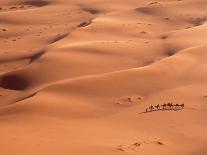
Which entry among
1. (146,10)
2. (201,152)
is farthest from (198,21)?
(201,152)

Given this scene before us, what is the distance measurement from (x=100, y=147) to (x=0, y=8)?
988 centimetres

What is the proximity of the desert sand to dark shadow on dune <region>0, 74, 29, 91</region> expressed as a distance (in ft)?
0.06

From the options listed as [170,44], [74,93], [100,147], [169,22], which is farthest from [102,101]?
[169,22]

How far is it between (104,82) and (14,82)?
1.49m

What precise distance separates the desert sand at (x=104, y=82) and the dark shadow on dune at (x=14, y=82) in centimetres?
2

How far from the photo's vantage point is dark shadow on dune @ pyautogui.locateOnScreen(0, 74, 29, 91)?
7.06 meters

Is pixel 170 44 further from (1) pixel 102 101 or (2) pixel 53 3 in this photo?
(2) pixel 53 3

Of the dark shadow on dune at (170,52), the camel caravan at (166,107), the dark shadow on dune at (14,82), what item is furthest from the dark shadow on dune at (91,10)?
the camel caravan at (166,107)

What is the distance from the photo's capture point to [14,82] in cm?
724

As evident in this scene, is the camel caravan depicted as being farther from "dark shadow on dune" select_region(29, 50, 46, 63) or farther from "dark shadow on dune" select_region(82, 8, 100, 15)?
"dark shadow on dune" select_region(82, 8, 100, 15)

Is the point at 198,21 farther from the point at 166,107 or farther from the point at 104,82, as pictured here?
the point at 166,107

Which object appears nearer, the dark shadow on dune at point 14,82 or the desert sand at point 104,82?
the desert sand at point 104,82

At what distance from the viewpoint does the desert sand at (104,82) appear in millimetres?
4848

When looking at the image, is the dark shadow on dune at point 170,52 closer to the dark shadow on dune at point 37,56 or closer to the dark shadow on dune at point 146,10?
the dark shadow on dune at point 37,56
